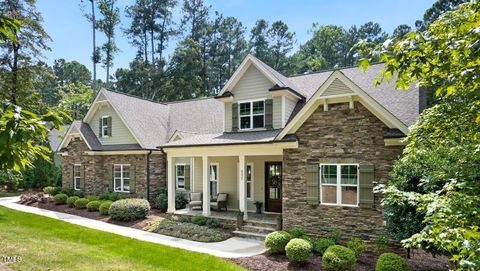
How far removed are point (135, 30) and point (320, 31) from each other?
90.9 feet

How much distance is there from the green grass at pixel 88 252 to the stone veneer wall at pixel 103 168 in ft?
19.7

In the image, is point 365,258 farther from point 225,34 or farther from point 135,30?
point 225,34

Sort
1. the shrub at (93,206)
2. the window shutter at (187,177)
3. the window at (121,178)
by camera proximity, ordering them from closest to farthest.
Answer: the shrub at (93,206) → the window shutter at (187,177) → the window at (121,178)

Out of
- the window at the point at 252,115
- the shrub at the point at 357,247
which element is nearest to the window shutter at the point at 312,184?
the shrub at the point at 357,247

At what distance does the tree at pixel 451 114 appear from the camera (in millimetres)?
2754

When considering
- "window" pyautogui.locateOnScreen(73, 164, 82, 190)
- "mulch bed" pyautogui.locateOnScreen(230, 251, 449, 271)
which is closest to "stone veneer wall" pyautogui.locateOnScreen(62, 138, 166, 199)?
"window" pyautogui.locateOnScreen(73, 164, 82, 190)

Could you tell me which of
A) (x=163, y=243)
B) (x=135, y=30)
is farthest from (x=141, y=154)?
(x=135, y=30)

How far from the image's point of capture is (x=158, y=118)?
2227 cm

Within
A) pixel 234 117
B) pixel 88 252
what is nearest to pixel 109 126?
pixel 234 117

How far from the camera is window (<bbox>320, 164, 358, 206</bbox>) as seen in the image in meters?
11.1

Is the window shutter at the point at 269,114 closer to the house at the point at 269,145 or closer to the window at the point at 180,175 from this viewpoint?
the house at the point at 269,145

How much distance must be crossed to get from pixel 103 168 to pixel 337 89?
→ 16258 millimetres

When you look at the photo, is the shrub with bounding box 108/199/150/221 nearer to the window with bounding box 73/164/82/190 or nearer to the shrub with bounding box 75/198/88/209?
the shrub with bounding box 75/198/88/209

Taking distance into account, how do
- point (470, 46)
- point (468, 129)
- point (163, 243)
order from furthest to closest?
point (163, 243) → point (468, 129) → point (470, 46)
